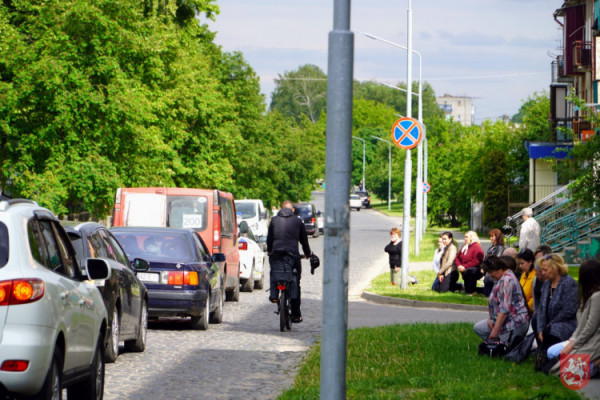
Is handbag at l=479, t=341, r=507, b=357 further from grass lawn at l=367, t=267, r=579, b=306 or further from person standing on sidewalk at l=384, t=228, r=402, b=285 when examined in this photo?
person standing on sidewalk at l=384, t=228, r=402, b=285

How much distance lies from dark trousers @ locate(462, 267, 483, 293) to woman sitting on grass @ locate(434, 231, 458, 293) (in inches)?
20.7

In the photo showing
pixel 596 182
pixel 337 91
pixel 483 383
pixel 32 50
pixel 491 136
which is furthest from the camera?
pixel 491 136

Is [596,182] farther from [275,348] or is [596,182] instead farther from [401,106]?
[401,106]

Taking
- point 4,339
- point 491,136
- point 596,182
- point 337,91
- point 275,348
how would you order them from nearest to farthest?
point 337,91 < point 4,339 < point 275,348 < point 596,182 < point 491,136

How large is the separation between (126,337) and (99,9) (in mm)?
19101

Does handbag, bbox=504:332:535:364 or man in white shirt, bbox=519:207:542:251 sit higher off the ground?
man in white shirt, bbox=519:207:542:251

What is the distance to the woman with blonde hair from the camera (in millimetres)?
22859

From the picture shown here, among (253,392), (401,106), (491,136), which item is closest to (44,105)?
(253,392)

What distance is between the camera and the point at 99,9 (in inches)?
1188

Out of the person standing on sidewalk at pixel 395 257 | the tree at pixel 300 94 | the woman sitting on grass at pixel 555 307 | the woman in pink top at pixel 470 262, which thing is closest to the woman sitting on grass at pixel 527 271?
the woman sitting on grass at pixel 555 307

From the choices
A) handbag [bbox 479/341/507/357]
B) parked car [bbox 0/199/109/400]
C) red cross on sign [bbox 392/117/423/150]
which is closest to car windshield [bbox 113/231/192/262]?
handbag [bbox 479/341/507/357]

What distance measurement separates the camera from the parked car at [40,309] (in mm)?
6703

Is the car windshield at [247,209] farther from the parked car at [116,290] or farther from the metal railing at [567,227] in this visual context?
the parked car at [116,290]

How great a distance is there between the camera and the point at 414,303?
21.7 metres
